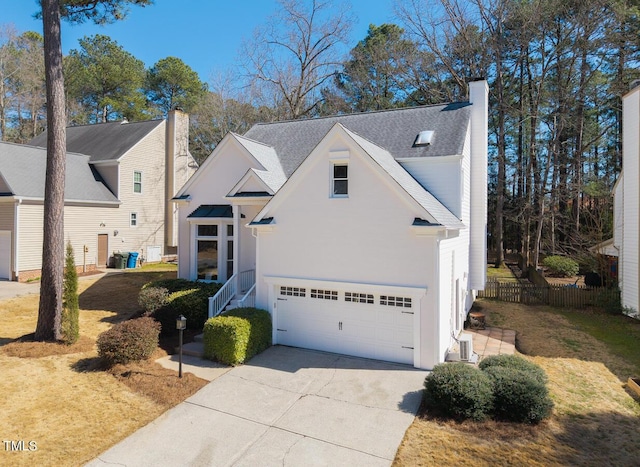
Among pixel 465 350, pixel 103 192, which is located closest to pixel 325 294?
pixel 465 350

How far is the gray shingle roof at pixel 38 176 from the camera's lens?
21.0m

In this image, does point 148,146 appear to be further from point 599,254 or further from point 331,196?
point 599,254

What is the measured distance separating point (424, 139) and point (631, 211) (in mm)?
9614

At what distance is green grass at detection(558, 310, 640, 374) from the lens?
40.8ft

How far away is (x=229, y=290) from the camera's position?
1399 cm

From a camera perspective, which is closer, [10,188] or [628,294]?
[628,294]

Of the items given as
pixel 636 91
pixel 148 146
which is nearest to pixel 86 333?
pixel 148 146

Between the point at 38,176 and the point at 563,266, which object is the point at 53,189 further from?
the point at 563,266

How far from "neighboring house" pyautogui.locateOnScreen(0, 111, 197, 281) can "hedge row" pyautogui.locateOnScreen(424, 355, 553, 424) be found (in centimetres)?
2120

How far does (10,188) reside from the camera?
20.2 metres

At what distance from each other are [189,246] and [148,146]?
15096 millimetres

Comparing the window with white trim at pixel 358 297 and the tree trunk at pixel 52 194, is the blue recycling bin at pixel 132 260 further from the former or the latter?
the window with white trim at pixel 358 297

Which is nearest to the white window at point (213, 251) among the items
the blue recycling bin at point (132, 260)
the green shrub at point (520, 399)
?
the green shrub at point (520, 399)

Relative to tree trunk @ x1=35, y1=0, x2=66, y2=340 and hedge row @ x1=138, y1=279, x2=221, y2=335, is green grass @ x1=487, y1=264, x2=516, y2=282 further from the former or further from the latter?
tree trunk @ x1=35, y1=0, x2=66, y2=340
